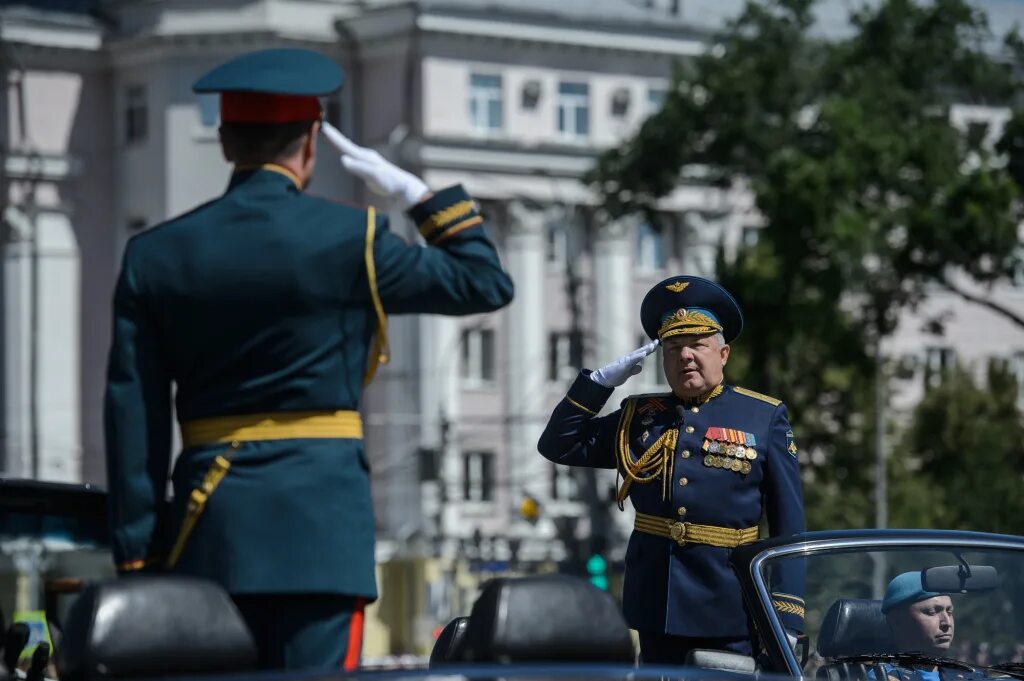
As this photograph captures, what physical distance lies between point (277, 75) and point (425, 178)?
54.0 metres

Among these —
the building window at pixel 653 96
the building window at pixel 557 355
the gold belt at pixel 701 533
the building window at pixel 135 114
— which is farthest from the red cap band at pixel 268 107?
the building window at pixel 135 114

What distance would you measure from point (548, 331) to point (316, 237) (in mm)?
55851

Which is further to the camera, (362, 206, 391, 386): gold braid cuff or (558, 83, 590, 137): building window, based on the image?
(558, 83, 590, 137): building window

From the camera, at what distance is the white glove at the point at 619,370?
7418mm

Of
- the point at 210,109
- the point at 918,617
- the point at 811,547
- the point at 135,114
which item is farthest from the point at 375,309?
the point at 135,114

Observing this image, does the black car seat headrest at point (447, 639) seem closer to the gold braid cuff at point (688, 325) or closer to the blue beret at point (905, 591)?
the blue beret at point (905, 591)

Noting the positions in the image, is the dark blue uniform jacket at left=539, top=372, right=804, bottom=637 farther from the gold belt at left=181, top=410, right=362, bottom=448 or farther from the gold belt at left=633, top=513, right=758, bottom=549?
the gold belt at left=181, top=410, right=362, bottom=448

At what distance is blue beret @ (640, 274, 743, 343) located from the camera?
24.7ft

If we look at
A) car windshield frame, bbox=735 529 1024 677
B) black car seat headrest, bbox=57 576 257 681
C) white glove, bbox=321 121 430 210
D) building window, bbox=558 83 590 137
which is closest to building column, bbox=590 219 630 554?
building window, bbox=558 83 590 137

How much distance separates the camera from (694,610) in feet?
23.9

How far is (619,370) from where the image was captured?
7.48 meters

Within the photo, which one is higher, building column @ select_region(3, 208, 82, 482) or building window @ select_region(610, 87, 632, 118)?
building window @ select_region(610, 87, 632, 118)

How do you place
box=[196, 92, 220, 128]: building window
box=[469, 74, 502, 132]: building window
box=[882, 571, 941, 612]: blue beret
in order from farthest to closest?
box=[469, 74, 502, 132]: building window, box=[882, 571, 941, 612]: blue beret, box=[196, 92, 220, 128]: building window

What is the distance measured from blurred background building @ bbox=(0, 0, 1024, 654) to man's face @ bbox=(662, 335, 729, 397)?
4932 cm
